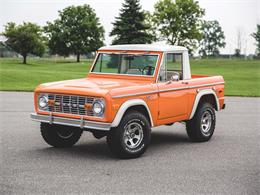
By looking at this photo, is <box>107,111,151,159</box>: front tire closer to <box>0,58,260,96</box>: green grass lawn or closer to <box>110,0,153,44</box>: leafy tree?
<box>0,58,260,96</box>: green grass lawn

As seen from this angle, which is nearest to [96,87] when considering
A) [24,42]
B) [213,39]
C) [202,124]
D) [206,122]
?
[202,124]

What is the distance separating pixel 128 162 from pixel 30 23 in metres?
75.2

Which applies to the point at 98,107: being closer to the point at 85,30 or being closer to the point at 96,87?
the point at 96,87

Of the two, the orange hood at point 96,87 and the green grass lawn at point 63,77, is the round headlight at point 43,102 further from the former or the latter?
the green grass lawn at point 63,77

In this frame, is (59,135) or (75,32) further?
(75,32)

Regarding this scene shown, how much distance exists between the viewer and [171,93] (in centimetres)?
909

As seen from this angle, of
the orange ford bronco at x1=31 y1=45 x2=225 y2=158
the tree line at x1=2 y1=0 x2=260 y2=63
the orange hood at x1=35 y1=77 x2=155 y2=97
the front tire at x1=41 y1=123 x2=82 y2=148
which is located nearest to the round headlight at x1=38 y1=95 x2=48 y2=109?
the orange ford bronco at x1=31 y1=45 x2=225 y2=158

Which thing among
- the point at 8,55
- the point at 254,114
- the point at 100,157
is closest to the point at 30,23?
the point at 8,55

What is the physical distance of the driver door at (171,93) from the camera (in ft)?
29.3

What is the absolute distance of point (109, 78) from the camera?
31.6ft

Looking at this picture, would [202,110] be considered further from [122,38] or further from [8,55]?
[8,55]

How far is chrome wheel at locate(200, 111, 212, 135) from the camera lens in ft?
33.0

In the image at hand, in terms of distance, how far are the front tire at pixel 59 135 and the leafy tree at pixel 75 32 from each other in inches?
2772

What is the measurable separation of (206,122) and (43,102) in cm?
353
